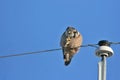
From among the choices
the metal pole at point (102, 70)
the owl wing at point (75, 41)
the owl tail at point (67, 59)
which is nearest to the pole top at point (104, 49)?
the metal pole at point (102, 70)

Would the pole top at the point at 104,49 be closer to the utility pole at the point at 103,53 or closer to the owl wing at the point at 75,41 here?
the utility pole at the point at 103,53

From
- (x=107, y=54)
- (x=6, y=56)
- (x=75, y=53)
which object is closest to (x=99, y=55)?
(x=107, y=54)

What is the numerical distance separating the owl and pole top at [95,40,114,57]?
2.81m

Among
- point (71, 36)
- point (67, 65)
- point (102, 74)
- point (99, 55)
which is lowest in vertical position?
point (102, 74)

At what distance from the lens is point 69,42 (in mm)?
9320

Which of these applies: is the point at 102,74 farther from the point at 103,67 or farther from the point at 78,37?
the point at 78,37

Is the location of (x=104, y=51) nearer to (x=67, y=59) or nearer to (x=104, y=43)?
(x=104, y=43)

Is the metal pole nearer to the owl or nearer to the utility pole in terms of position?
the utility pole

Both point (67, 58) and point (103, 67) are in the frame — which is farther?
point (67, 58)

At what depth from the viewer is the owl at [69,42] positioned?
915cm

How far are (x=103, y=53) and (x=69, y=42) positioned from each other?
3.28 m

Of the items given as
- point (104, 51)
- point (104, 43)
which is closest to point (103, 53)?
point (104, 51)

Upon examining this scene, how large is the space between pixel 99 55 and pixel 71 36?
3.47 metres

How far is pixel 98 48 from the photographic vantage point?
6168 millimetres
